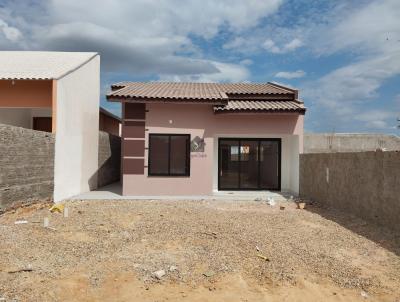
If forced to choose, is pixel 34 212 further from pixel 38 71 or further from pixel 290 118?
pixel 290 118

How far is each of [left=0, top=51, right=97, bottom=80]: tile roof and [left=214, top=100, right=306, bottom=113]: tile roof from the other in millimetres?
6384

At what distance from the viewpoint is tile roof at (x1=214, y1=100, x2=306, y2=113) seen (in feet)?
49.8

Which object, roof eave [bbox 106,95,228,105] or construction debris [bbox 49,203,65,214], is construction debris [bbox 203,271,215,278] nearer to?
construction debris [bbox 49,203,65,214]

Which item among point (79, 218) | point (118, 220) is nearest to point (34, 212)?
point (79, 218)

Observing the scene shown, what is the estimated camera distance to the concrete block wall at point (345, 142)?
20031 mm

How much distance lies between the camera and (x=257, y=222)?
10344mm

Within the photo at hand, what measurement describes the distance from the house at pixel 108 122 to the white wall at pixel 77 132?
10.1ft

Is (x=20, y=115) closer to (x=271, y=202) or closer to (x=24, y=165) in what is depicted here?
(x=24, y=165)

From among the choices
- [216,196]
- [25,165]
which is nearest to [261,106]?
[216,196]

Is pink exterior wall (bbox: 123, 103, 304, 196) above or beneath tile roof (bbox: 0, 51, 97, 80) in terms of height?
beneath

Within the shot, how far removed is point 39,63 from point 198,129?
7391 mm

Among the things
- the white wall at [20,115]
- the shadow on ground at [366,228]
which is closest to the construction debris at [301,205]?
the shadow on ground at [366,228]

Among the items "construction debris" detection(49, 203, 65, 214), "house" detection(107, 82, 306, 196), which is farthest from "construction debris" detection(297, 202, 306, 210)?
"construction debris" detection(49, 203, 65, 214)

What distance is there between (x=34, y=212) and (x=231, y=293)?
7.67 m
